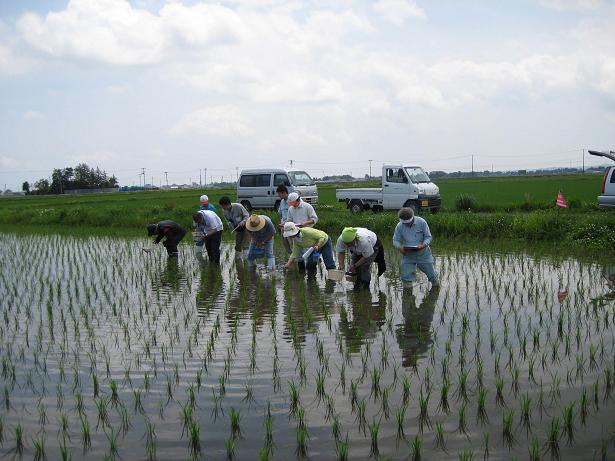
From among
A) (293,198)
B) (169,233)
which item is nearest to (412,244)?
(293,198)

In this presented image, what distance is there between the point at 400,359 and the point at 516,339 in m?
1.22

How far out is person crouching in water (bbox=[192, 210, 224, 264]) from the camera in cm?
1206

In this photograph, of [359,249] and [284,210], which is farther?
[284,210]

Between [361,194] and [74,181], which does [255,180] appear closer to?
[361,194]

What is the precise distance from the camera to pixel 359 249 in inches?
336

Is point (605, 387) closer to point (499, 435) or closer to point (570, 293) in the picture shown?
point (499, 435)

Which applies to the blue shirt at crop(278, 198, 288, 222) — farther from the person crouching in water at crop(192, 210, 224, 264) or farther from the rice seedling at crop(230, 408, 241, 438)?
the rice seedling at crop(230, 408, 241, 438)

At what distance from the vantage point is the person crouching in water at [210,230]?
39.6 feet

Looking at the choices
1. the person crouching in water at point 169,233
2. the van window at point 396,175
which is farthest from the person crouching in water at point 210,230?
the van window at point 396,175

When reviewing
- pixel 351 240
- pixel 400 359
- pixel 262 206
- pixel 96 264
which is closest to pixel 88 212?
pixel 262 206

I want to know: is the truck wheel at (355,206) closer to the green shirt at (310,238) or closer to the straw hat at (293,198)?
the straw hat at (293,198)

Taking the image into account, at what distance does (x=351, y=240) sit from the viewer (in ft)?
27.4

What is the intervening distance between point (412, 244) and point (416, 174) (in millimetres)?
11791

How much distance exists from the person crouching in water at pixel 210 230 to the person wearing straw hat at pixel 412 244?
13.7 ft
